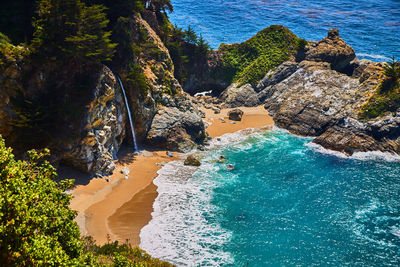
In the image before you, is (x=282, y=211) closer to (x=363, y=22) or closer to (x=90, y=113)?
(x=90, y=113)

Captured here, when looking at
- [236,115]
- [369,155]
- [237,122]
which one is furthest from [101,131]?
[369,155]

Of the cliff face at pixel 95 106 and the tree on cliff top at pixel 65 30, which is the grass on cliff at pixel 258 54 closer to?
the cliff face at pixel 95 106

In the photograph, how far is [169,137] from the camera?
42.1 meters

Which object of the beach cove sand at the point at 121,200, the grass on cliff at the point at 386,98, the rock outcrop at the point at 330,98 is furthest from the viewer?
the grass on cliff at the point at 386,98

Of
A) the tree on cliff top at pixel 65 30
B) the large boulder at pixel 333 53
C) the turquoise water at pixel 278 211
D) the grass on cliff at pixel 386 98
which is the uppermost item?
the tree on cliff top at pixel 65 30

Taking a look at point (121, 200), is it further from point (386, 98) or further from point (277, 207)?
point (386, 98)

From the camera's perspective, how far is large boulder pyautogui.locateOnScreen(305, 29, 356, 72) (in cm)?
5600

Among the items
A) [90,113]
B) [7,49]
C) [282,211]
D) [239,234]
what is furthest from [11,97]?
[282,211]

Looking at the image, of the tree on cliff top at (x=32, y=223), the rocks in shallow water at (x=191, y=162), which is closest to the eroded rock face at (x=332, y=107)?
the rocks in shallow water at (x=191, y=162)

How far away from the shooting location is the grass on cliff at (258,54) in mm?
63356

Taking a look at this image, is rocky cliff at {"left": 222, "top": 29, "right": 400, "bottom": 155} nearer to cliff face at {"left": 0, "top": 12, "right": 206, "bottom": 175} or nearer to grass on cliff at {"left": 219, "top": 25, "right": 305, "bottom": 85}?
grass on cliff at {"left": 219, "top": 25, "right": 305, "bottom": 85}

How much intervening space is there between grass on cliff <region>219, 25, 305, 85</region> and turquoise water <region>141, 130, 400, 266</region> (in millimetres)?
25445

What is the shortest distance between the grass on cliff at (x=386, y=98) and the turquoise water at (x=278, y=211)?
746 cm

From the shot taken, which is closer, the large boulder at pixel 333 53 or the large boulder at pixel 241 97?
the large boulder at pixel 333 53
